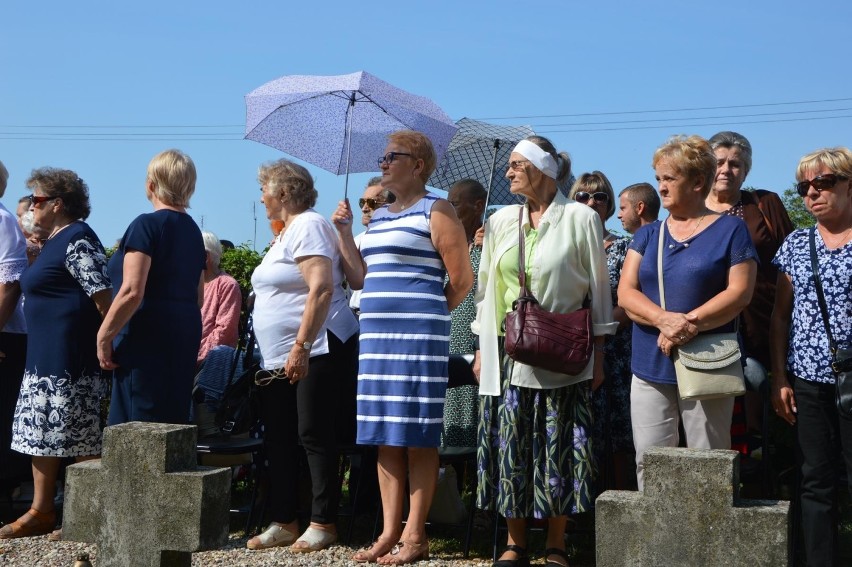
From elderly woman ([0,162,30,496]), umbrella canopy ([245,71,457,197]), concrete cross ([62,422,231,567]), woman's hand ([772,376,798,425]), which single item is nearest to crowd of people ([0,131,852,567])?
woman's hand ([772,376,798,425])

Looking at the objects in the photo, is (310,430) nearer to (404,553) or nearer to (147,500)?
(404,553)

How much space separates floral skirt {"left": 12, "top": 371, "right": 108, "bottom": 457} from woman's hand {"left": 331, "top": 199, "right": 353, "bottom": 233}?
1.79 meters

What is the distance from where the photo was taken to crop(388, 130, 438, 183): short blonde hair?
19.7ft

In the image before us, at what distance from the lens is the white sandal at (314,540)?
6.18 m

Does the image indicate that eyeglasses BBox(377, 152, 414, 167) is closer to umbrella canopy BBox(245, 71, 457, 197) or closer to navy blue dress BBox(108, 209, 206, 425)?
umbrella canopy BBox(245, 71, 457, 197)

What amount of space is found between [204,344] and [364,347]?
2424 millimetres

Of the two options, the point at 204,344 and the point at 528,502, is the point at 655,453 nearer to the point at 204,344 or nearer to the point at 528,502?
the point at 528,502

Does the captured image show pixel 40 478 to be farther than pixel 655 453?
Yes

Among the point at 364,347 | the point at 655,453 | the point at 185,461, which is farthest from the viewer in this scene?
the point at 364,347

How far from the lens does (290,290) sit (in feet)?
20.6

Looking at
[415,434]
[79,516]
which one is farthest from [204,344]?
[79,516]

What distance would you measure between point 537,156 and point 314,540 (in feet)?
7.97

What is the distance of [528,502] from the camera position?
17.9 ft

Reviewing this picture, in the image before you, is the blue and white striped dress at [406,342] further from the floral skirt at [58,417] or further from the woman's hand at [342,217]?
the floral skirt at [58,417]
